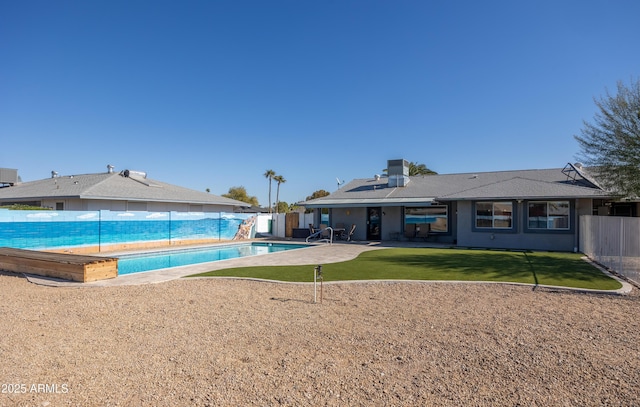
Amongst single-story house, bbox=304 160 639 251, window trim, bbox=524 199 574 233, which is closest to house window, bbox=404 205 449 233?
single-story house, bbox=304 160 639 251

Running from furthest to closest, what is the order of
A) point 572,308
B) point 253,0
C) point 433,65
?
point 433,65, point 253,0, point 572,308

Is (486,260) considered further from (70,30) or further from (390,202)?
(70,30)

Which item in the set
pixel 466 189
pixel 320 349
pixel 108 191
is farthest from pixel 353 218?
pixel 320 349

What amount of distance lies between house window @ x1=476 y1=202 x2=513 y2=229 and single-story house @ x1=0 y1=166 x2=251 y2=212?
19.8m

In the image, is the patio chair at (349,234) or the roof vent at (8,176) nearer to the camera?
the patio chair at (349,234)

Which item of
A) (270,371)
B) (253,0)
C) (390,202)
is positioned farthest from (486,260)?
(253,0)

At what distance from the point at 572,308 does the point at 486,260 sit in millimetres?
7472

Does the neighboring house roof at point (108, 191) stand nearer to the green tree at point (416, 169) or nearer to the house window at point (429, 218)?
the house window at point (429, 218)

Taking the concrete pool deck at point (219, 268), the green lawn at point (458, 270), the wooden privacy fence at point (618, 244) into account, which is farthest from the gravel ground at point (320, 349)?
the wooden privacy fence at point (618, 244)

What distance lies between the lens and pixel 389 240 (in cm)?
2553

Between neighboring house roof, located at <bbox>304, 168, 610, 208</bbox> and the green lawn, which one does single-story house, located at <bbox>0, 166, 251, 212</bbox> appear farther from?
the green lawn

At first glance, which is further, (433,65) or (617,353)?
(433,65)

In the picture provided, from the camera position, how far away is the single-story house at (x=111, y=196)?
2267cm

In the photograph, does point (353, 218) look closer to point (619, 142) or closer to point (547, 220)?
point (547, 220)
